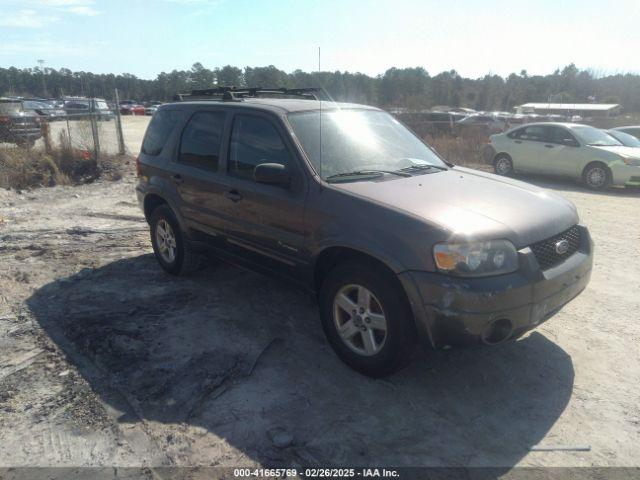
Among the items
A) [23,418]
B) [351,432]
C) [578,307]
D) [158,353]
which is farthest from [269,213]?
[578,307]

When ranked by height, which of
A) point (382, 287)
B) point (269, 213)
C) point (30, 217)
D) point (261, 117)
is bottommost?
point (30, 217)

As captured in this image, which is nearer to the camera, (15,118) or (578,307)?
(578,307)

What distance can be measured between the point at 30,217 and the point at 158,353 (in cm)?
565

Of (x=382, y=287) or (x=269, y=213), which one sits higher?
(x=269, y=213)

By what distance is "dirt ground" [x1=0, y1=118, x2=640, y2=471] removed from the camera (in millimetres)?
2771

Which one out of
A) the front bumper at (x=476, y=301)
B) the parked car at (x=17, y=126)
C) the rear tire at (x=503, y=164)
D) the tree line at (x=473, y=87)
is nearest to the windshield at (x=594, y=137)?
the rear tire at (x=503, y=164)

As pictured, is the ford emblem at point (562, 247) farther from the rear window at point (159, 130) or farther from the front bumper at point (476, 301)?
the rear window at point (159, 130)

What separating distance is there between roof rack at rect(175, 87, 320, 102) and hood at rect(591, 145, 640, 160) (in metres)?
8.86

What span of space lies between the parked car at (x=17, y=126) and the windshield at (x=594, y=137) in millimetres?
13864

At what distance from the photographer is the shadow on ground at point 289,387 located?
2.80 metres

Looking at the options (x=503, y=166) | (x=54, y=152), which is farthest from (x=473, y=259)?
(x=54, y=152)

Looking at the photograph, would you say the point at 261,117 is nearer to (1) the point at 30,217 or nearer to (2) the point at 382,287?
(2) the point at 382,287

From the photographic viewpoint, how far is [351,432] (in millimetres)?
2900

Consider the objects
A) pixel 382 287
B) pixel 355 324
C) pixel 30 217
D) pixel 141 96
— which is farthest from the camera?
pixel 141 96
